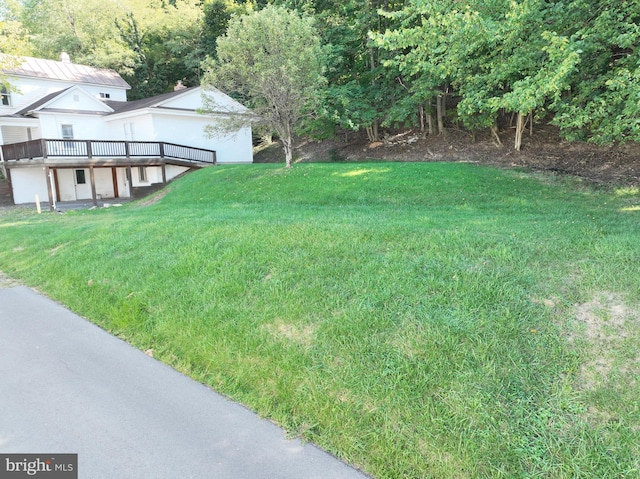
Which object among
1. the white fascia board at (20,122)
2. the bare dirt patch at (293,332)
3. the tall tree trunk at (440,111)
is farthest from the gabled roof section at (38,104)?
the bare dirt patch at (293,332)

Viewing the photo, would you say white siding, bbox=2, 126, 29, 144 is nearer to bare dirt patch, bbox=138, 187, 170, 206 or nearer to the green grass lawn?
bare dirt patch, bbox=138, 187, 170, 206

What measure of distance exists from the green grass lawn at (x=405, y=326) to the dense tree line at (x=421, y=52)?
296 cm

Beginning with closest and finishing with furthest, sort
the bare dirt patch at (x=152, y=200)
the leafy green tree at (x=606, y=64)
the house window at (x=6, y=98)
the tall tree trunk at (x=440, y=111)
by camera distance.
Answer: the leafy green tree at (x=606, y=64)
the bare dirt patch at (x=152, y=200)
the tall tree trunk at (x=440, y=111)
the house window at (x=6, y=98)

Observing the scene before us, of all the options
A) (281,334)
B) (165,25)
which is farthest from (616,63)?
(165,25)

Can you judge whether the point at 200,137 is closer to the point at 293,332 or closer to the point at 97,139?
the point at 97,139

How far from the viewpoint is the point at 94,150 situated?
18.4m

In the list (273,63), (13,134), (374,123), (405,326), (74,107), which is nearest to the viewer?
(405,326)

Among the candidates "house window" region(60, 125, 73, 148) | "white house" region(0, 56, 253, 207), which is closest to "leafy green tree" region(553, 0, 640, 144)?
"white house" region(0, 56, 253, 207)

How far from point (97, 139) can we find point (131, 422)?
75.4 ft

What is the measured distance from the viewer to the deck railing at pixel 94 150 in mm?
17312

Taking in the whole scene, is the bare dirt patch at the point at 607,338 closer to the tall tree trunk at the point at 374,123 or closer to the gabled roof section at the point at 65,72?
the tall tree trunk at the point at 374,123

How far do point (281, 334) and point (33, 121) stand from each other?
25.4m

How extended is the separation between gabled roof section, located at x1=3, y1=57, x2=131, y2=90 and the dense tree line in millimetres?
1213

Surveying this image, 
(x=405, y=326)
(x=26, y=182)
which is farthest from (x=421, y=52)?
(x=26, y=182)
